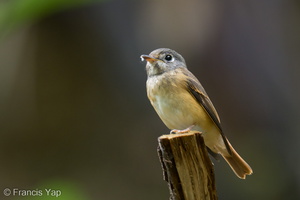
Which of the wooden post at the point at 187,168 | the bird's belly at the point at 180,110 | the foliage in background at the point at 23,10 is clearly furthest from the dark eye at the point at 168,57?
the foliage in background at the point at 23,10

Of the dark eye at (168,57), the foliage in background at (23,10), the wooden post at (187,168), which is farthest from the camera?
the dark eye at (168,57)

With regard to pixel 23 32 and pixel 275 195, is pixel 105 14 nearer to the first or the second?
pixel 23 32

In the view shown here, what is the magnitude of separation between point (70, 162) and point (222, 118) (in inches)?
87.4

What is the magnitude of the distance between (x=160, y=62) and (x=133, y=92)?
9.89 feet

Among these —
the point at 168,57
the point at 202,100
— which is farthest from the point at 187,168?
the point at 168,57

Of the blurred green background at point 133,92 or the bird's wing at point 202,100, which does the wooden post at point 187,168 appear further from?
the blurred green background at point 133,92

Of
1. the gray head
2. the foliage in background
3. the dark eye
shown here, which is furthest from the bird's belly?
the foliage in background

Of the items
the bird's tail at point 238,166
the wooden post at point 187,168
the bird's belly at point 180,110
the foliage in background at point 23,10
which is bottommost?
the bird's tail at point 238,166

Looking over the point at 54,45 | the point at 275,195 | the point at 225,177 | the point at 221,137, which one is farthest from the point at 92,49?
the point at 221,137

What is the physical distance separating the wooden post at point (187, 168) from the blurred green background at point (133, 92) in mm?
3757

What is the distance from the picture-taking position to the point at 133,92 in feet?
22.8

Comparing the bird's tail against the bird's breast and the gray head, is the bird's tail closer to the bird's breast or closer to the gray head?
the bird's breast

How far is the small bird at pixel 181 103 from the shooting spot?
367 centimetres

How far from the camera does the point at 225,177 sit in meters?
6.44
